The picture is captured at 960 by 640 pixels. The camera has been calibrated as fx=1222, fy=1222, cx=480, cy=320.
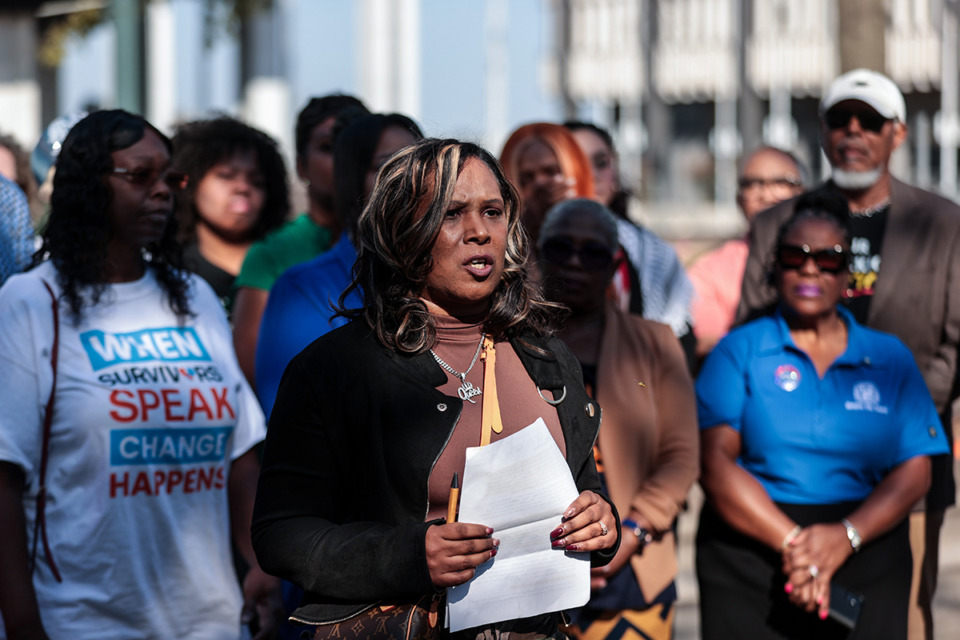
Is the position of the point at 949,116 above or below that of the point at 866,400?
above

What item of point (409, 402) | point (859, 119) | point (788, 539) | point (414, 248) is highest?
point (859, 119)

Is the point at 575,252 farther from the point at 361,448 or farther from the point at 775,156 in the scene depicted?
the point at 775,156

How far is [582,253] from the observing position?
14.1 ft

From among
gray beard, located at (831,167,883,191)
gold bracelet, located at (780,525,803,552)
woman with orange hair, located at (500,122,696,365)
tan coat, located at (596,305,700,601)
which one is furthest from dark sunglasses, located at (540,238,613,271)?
gray beard, located at (831,167,883,191)

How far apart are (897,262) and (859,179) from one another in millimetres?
387

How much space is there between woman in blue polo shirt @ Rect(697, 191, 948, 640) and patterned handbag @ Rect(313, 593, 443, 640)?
205 cm

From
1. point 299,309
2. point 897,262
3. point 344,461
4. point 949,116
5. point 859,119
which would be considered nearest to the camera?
point 344,461

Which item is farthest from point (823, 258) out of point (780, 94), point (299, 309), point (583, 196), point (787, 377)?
point (780, 94)

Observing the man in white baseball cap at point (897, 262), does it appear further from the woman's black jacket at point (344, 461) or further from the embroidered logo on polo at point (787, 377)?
the woman's black jacket at point (344, 461)

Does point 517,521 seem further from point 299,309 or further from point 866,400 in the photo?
point 866,400

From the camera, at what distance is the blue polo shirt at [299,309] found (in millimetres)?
3391

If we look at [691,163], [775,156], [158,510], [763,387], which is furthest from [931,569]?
[691,163]

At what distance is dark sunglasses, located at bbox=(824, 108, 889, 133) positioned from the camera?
4.98 meters

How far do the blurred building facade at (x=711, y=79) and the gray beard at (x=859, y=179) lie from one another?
1392 inches
